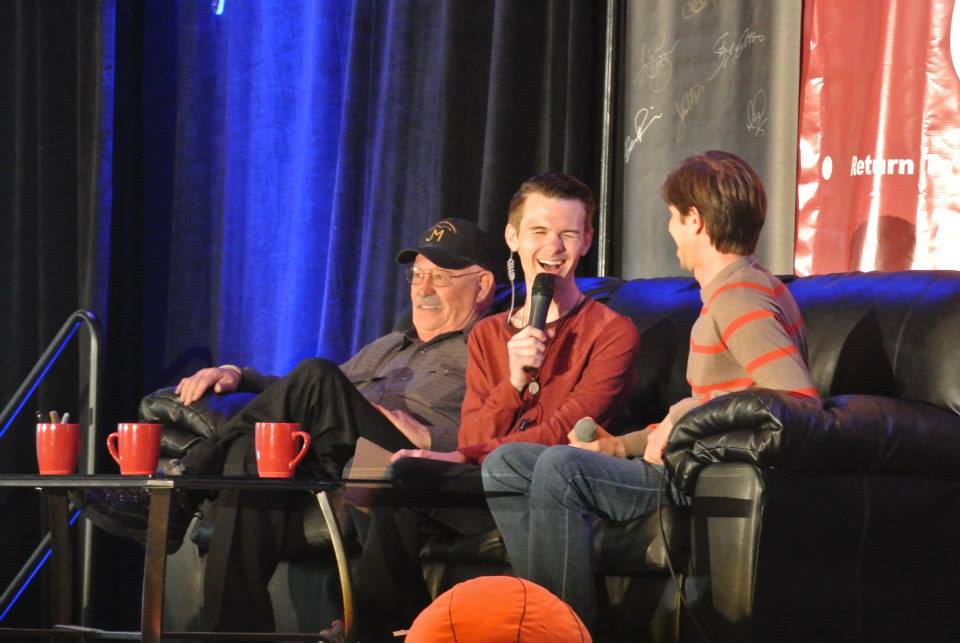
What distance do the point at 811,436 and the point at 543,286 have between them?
0.70m

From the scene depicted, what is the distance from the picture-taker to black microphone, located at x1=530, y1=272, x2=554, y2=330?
2.51 m

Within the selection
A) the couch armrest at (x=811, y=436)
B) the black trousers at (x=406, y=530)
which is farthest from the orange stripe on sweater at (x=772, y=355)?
the black trousers at (x=406, y=530)

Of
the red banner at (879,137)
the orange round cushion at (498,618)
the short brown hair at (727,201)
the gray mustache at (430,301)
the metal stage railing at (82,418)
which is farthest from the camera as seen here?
the metal stage railing at (82,418)

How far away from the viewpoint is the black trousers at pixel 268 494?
8.84 feet

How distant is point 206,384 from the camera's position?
3152mm

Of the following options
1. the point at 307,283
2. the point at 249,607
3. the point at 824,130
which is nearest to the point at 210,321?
the point at 307,283

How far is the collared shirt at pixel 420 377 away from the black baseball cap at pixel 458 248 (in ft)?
0.60

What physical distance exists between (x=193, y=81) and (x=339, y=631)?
2.66 meters

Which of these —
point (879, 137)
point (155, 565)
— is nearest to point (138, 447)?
point (155, 565)

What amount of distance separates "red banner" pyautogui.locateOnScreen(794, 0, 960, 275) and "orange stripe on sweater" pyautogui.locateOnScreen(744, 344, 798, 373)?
100 centimetres
